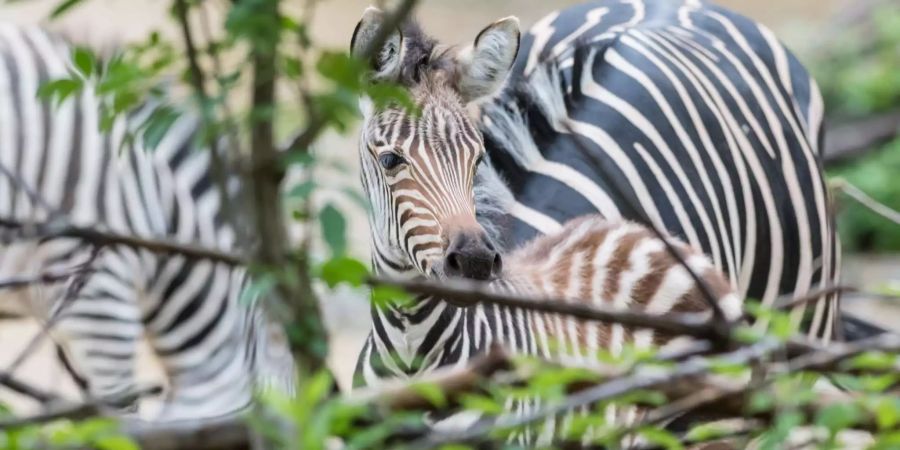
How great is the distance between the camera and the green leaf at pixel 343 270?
1262mm

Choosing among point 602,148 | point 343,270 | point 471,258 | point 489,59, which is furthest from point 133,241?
point 602,148

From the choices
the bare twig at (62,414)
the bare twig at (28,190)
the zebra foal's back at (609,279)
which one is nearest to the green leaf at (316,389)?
the bare twig at (62,414)

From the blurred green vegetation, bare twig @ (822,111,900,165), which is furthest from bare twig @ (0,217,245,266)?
bare twig @ (822,111,900,165)

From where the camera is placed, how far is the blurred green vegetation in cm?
797

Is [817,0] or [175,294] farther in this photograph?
[817,0]

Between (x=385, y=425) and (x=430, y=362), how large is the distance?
1651mm

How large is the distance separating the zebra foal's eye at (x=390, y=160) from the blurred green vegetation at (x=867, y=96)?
5399 millimetres

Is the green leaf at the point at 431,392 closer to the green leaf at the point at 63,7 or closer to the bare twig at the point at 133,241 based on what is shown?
the bare twig at the point at 133,241

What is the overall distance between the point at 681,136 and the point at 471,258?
158cm

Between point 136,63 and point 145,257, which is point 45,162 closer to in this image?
point 145,257

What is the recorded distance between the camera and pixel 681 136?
400cm

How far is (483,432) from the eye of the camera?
1.28m

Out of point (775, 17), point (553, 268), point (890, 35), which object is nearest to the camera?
point (553, 268)

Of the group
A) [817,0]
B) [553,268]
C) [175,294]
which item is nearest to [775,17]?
[817,0]
